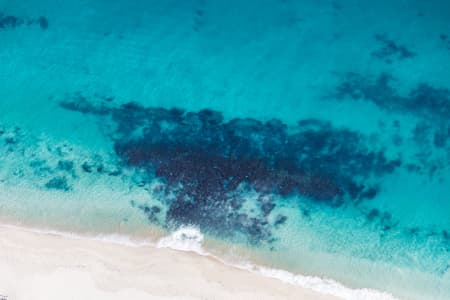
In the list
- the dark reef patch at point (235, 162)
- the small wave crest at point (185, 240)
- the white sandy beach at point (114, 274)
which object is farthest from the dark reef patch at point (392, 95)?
the white sandy beach at point (114, 274)

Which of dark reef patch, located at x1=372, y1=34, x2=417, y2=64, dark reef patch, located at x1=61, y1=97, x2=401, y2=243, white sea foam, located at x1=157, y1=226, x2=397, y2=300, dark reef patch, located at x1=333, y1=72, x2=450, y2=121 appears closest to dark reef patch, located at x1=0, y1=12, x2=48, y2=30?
dark reef patch, located at x1=61, y1=97, x2=401, y2=243

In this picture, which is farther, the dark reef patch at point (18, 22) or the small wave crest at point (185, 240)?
the dark reef patch at point (18, 22)

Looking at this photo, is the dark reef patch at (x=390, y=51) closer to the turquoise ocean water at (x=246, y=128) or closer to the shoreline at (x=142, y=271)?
the turquoise ocean water at (x=246, y=128)

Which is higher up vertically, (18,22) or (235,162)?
(18,22)

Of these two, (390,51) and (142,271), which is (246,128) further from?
(390,51)

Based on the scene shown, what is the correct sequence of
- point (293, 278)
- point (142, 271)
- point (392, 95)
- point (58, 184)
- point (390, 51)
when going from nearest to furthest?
point (142, 271)
point (293, 278)
point (58, 184)
point (392, 95)
point (390, 51)

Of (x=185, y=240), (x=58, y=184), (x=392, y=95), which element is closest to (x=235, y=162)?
(x=185, y=240)
